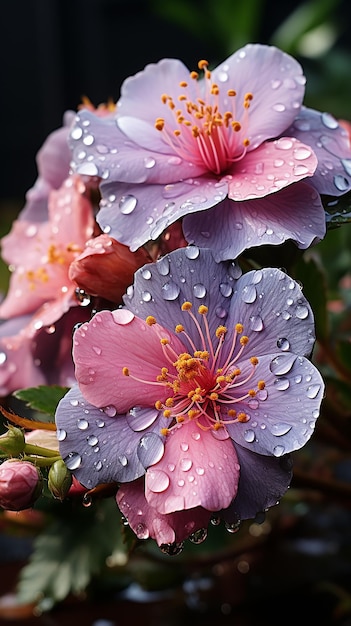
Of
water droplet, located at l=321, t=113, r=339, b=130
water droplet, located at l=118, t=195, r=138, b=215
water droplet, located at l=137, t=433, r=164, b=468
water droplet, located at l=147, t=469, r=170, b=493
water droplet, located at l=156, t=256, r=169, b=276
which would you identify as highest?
water droplet, located at l=118, t=195, r=138, b=215

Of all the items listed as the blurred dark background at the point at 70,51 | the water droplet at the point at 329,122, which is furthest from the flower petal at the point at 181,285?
the blurred dark background at the point at 70,51

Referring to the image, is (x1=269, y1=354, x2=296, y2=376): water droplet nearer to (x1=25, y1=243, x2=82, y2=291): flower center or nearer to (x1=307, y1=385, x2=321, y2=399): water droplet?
(x1=307, y1=385, x2=321, y2=399): water droplet

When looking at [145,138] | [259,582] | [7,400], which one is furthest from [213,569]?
[145,138]

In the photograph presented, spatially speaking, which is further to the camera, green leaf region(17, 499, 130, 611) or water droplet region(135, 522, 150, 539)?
green leaf region(17, 499, 130, 611)

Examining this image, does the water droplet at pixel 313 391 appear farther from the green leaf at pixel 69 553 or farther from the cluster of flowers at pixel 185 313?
the green leaf at pixel 69 553

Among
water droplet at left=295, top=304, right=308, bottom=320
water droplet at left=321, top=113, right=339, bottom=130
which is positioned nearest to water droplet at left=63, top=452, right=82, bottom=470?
water droplet at left=295, top=304, right=308, bottom=320

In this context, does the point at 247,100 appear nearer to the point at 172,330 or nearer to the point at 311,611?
the point at 172,330
